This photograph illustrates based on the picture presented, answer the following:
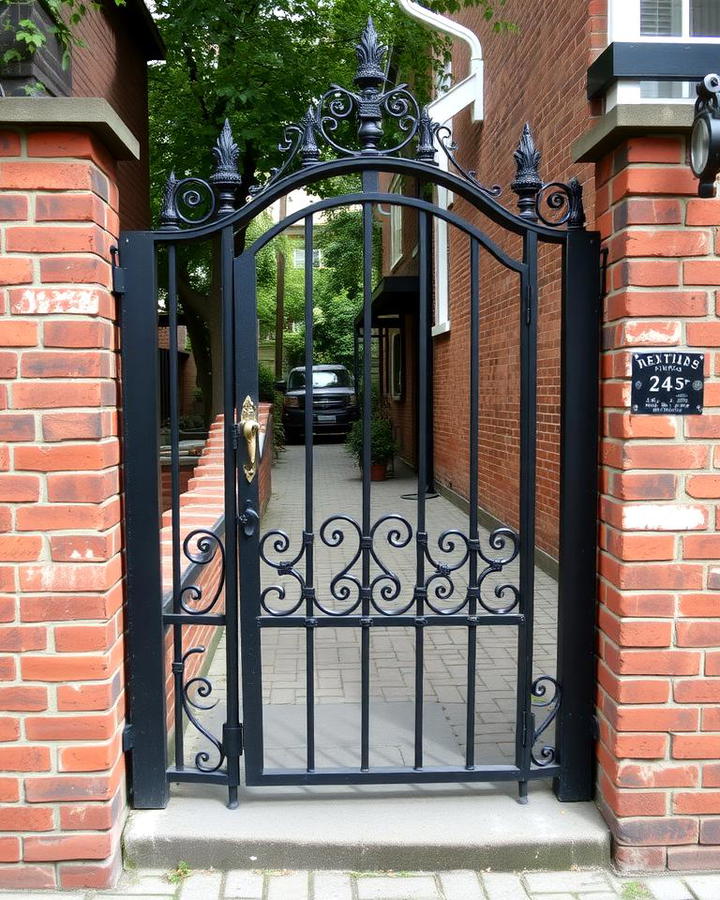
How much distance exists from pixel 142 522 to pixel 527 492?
1315mm

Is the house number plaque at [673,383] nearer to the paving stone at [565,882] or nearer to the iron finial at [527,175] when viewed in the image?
the iron finial at [527,175]

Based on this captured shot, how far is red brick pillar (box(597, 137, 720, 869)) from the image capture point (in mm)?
2588

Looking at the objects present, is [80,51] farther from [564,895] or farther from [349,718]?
[564,895]

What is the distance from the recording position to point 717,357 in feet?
8.57

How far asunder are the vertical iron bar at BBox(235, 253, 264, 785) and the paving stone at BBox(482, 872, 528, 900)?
32.7 inches

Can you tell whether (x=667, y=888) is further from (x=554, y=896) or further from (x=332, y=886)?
(x=332, y=886)

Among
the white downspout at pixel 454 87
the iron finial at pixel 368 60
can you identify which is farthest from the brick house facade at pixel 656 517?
the white downspout at pixel 454 87

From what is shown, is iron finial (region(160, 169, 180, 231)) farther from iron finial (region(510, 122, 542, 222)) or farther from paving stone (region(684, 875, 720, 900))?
paving stone (region(684, 875, 720, 900))

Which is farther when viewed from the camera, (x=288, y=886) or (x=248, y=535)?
(x=248, y=535)

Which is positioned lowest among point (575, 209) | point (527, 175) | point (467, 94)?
point (575, 209)

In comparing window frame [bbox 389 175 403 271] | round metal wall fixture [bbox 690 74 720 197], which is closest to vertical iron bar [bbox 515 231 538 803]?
round metal wall fixture [bbox 690 74 720 197]

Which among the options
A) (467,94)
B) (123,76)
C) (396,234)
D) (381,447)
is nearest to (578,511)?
(467,94)

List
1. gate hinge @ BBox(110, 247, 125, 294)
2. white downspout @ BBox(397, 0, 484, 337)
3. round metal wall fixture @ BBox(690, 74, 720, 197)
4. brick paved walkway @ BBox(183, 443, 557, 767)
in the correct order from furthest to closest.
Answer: white downspout @ BBox(397, 0, 484, 337) → brick paved walkway @ BBox(183, 443, 557, 767) → gate hinge @ BBox(110, 247, 125, 294) → round metal wall fixture @ BBox(690, 74, 720, 197)

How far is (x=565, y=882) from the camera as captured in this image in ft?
8.77
